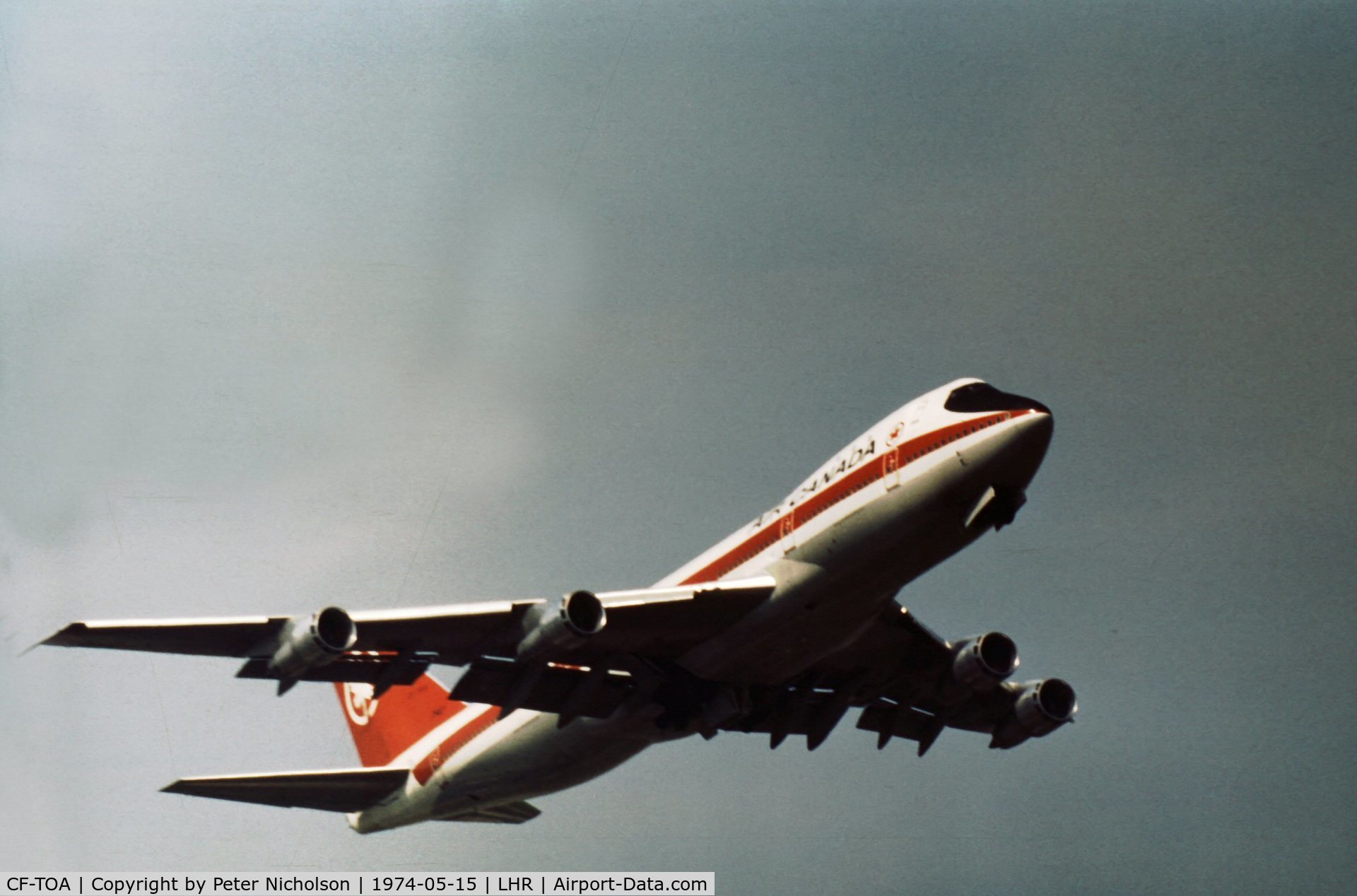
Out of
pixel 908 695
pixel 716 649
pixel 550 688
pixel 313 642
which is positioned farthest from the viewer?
pixel 908 695

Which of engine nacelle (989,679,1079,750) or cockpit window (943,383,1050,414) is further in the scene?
engine nacelle (989,679,1079,750)

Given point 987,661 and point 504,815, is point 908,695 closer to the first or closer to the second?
point 987,661

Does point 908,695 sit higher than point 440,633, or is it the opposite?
point 440,633

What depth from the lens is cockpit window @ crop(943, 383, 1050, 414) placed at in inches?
1265

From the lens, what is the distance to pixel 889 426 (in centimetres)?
3384

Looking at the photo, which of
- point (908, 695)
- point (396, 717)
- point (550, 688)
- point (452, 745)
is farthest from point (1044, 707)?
point (396, 717)

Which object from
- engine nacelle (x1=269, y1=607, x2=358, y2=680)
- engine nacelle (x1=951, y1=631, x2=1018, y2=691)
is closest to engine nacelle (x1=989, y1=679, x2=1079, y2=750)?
engine nacelle (x1=951, y1=631, x2=1018, y2=691)

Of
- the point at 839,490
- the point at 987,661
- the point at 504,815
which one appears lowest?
the point at 504,815

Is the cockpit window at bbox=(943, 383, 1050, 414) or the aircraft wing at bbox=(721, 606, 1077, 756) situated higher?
the cockpit window at bbox=(943, 383, 1050, 414)

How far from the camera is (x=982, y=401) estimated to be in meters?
32.7

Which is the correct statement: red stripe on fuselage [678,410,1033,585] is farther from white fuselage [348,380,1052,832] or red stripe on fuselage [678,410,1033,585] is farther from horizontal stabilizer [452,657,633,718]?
horizontal stabilizer [452,657,633,718]

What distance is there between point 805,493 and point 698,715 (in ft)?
21.6

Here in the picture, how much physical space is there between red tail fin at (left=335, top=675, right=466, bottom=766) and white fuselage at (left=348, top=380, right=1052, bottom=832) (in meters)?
5.26

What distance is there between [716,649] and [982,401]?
8683 millimetres
